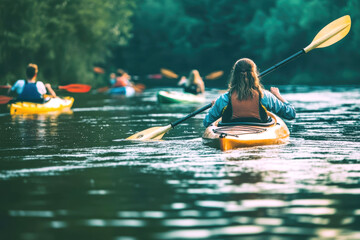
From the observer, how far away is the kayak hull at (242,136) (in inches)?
334

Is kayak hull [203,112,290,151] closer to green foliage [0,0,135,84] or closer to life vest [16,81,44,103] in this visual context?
life vest [16,81,44,103]

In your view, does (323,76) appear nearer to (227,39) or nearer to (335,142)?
(227,39)

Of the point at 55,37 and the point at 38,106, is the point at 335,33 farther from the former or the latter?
the point at 55,37

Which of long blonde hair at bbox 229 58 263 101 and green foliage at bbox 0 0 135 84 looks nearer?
long blonde hair at bbox 229 58 263 101

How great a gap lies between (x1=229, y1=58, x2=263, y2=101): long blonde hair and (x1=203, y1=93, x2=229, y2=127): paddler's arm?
223 mm

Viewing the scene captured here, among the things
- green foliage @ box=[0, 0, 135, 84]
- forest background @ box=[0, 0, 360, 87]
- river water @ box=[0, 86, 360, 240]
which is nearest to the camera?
river water @ box=[0, 86, 360, 240]

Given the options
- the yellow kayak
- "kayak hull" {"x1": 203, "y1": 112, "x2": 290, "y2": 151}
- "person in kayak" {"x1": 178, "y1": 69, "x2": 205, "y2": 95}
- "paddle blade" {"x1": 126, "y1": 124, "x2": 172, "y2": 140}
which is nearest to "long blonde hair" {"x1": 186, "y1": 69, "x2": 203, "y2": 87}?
"person in kayak" {"x1": 178, "y1": 69, "x2": 205, "y2": 95}

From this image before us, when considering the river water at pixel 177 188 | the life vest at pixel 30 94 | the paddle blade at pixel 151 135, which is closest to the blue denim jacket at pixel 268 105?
the river water at pixel 177 188

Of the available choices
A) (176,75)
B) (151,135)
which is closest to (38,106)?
(151,135)

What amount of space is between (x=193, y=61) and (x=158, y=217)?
51.4m

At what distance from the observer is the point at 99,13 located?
35375 millimetres

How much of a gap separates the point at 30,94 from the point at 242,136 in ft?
28.0

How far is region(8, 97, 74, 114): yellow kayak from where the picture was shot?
53.0ft

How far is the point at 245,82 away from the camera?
8672mm
